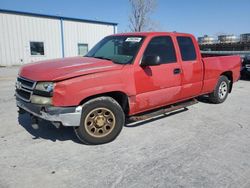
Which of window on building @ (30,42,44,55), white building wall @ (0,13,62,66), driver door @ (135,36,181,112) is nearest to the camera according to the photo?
driver door @ (135,36,181,112)

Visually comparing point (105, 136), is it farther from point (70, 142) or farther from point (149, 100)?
point (149, 100)

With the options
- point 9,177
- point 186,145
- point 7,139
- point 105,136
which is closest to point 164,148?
point 186,145

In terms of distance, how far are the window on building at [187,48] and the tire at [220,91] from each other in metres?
1.60

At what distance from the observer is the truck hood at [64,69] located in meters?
3.83

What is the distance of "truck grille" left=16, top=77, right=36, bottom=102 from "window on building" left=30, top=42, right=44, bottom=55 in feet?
65.4

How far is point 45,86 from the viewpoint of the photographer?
384 centimetres

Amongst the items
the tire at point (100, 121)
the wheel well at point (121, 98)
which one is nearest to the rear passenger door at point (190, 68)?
the wheel well at point (121, 98)

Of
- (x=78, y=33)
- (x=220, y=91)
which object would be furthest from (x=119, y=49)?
(x=78, y=33)

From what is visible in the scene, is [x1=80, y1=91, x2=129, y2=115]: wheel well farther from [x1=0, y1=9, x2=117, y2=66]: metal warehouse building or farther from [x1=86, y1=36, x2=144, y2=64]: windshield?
[x1=0, y1=9, x2=117, y2=66]: metal warehouse building

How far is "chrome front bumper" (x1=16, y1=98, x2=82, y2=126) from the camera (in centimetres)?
382

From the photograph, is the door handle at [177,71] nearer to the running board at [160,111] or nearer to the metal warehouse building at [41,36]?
the running board at [160,111]

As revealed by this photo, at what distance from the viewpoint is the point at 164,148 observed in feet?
13.5

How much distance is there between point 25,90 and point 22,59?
64.8ft

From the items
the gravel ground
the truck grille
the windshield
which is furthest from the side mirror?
the truck grille
